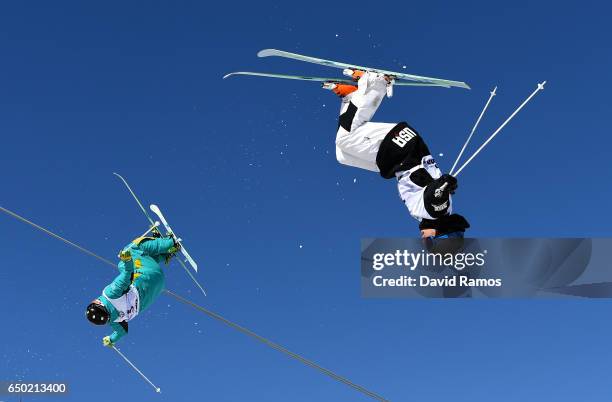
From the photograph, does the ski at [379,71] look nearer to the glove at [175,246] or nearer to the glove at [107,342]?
the glove at [175,246]

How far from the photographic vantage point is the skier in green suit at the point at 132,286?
40.8 ft

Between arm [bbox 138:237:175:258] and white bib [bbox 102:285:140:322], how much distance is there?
23.8 inches

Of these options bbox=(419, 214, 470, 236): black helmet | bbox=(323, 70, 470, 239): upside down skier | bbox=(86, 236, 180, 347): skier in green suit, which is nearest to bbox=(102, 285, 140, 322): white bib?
bbox=(86, 236, 180, 347): skier in green suit

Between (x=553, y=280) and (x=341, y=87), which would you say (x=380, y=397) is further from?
(x=341, y=87)

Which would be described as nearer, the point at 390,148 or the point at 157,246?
the point at 390,148

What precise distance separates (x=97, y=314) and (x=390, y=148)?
17.0 ft

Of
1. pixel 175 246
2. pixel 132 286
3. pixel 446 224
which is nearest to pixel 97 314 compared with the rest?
pixel 132 286

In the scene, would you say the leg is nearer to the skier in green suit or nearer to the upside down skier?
the upside down skier

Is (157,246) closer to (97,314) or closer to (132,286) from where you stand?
(132,286)

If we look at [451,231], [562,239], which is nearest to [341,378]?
[451,231]

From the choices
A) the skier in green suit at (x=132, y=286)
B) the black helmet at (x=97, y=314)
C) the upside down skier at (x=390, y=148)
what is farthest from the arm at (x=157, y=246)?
the upside down skier at (x=390, y=148)

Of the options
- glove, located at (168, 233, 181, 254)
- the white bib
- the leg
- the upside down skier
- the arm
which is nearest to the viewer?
the upside down skier

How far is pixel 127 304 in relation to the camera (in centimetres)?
1259

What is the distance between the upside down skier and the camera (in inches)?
383
